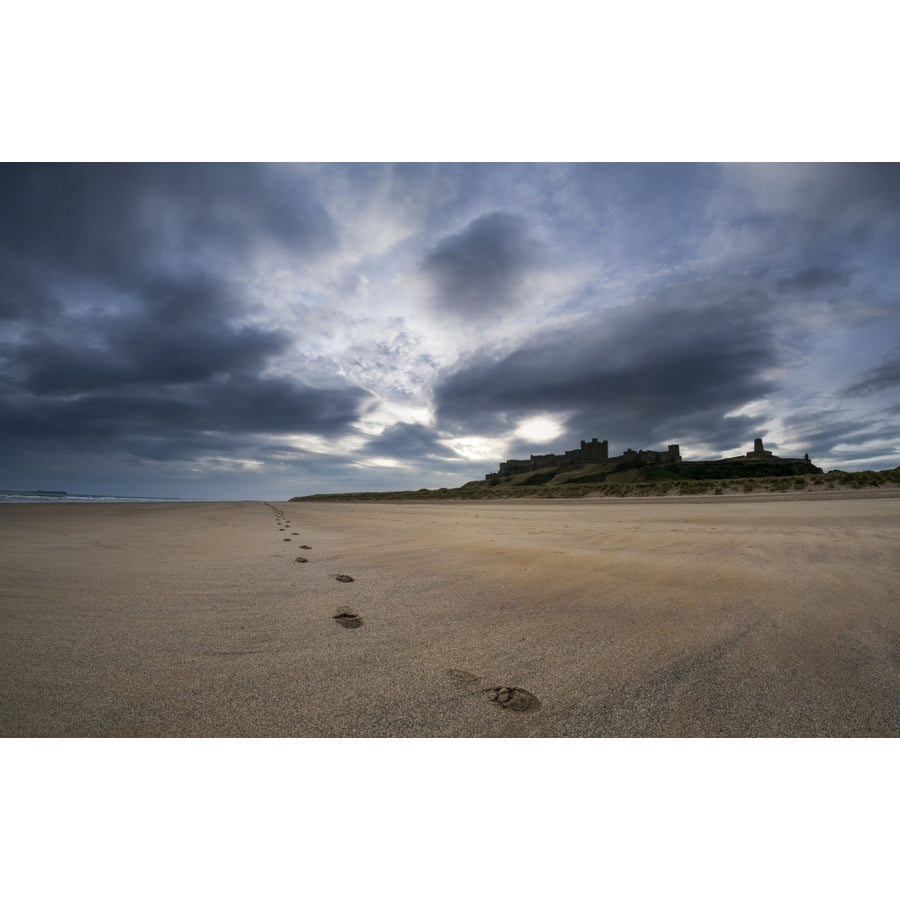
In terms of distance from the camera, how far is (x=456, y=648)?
8.98 feet

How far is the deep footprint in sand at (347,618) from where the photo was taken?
3233mm

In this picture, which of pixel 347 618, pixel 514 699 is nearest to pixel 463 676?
pixel 514 699

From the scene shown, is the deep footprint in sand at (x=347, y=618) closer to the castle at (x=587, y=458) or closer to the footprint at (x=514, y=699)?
the footprint at (x=514, y=699)

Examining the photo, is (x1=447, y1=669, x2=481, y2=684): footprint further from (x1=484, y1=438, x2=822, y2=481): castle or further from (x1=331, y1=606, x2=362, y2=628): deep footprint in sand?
(x1=484, y1=438, x2=822, y2=481): castle

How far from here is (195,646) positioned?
2.69m

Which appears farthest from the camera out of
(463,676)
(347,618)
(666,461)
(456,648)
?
(666,461)

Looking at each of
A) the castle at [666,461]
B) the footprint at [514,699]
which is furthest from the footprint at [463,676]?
the castle at [666,461]

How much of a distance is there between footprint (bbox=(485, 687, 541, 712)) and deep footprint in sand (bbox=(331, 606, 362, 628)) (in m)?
1.39

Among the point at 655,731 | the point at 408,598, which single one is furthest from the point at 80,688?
the point at 655,731

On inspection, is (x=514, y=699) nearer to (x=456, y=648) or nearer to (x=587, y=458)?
(x=456, y=648)

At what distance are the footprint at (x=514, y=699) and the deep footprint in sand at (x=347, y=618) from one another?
139 cm

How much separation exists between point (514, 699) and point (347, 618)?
1.73 metres

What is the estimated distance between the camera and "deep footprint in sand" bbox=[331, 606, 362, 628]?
3.23m

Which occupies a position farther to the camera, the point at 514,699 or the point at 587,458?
the point at 587,458
